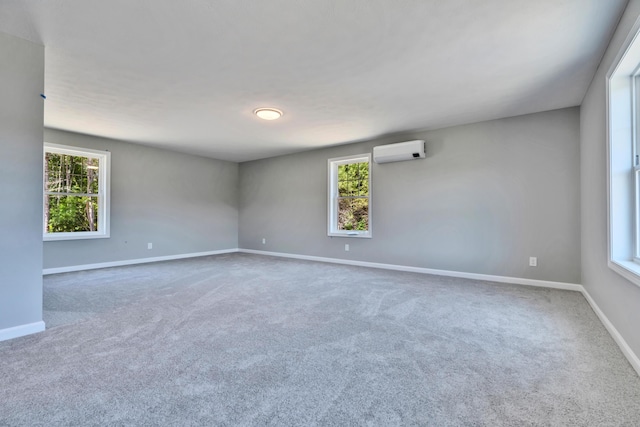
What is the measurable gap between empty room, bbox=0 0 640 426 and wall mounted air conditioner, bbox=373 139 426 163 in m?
0.07

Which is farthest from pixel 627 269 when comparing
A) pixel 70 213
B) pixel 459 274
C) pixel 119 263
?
pixel 70 213

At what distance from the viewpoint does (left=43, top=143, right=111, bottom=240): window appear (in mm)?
4789

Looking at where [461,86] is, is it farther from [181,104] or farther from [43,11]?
[43,11]

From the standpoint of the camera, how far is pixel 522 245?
4023mm

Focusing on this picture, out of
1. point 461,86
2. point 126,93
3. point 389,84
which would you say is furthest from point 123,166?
point 461,86

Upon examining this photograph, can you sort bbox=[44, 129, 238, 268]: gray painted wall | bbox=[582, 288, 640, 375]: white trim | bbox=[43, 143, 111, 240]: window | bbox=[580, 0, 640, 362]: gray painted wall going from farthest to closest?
1. bbox=[44, 129, 238, 268]: gray painted wall
2. bbox=[43, 143, 111, 240]: window
3. bbox=[580, 0, 640, 362]: gray painted wall
4. bbox=[582, 288, 640, 375]: white trim

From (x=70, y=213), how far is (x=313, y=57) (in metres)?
4.97

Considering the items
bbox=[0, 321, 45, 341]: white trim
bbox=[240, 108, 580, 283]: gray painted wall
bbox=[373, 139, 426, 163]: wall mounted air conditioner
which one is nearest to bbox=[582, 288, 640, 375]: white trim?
bbox=[240, 108, 580, 283]: gray painted wall

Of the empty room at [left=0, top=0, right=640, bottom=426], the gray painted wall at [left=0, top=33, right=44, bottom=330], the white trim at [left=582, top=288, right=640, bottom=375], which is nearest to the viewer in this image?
the empty room at [left=0, top=0, right=640, bottom=426]

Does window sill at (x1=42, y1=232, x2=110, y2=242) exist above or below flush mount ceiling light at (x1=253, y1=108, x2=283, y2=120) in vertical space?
below

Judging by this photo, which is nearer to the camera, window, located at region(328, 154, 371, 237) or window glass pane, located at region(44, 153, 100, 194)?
window glass pane, located at region(44, 153, 100, 194)

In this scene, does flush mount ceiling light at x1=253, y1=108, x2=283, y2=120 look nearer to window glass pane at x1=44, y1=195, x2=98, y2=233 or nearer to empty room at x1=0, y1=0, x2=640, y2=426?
empty room at x1=0, y1=0, x2=640, y2=426

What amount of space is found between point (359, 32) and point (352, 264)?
4.08 meters

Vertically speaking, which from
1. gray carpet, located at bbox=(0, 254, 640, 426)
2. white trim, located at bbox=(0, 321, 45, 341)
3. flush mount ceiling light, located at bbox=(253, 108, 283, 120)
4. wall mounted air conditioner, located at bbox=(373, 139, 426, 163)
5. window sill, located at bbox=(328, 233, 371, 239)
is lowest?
gray carpet, located at bbox=(0, 254, 640, 426)
